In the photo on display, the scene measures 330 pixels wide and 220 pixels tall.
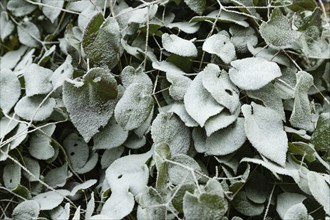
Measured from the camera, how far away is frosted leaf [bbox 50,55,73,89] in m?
0.79

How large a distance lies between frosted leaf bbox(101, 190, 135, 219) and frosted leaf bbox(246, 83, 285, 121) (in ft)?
0.73

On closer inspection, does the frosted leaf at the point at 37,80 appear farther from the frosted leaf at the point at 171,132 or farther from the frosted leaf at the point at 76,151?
the frosted leaf at the point at 171,132

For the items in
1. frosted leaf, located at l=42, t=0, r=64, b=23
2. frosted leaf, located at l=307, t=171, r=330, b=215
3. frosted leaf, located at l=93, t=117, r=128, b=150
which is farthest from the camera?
frosted leaf, located at l=42, t=0, r=64, b=23

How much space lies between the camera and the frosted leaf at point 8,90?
822 mm

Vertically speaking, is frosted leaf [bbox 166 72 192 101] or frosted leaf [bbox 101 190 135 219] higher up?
frosted leaf [bbox 166 72 192 101]

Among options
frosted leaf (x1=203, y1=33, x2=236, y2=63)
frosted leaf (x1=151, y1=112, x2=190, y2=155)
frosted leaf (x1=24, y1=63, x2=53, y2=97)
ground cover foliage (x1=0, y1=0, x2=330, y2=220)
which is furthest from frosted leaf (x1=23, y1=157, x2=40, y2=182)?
frosted leaf (x1=203, y1=33, x2=236, y2=63)

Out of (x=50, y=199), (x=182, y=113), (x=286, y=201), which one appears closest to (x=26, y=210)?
(x=50, y=199)

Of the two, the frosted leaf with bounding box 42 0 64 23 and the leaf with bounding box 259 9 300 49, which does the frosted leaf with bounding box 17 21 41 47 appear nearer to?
the frosted leaf with bounding box 42 0 64 23

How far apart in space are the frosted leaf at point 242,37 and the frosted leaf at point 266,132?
12cm

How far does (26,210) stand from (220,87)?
1.07 feet

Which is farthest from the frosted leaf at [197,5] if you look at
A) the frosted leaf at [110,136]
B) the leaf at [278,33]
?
the frosted leaf at [110,136]

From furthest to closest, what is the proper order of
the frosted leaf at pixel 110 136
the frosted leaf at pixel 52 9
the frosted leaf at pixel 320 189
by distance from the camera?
the frosted leaf at pixel 52 9 → the frosted leaf at pixel 110 136 → the frosted leaf at pixel 320 189

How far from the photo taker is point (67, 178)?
2.56 ft

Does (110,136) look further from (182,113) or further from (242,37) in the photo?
(242,37)
